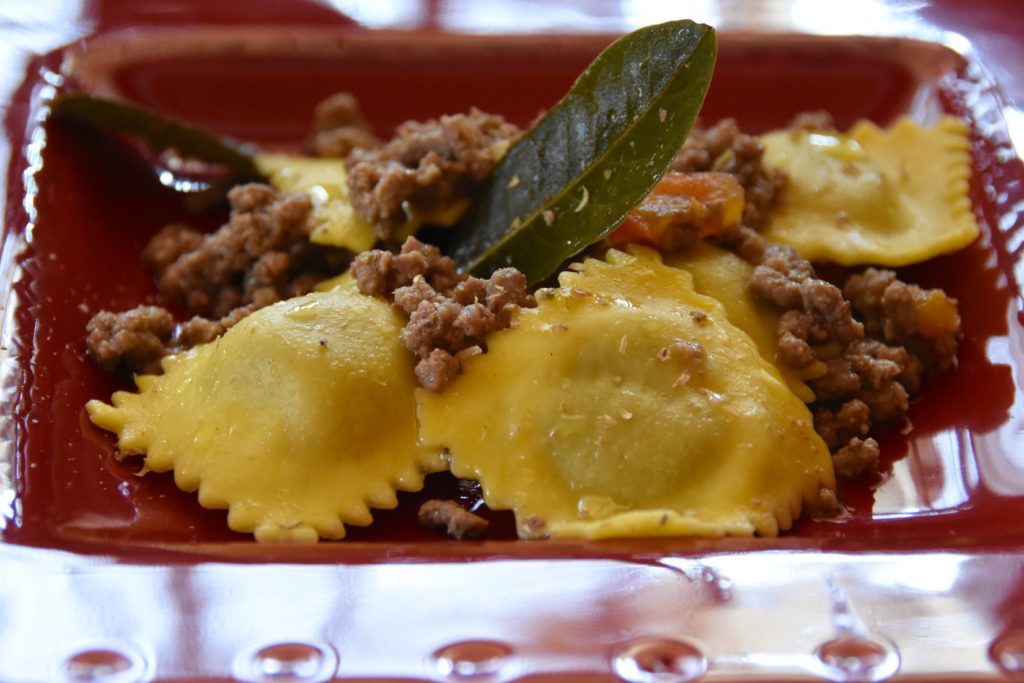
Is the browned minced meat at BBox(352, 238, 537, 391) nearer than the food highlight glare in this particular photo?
No

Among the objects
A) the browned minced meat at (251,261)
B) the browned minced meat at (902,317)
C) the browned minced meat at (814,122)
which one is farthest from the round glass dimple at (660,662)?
the browned minced meat at (814,122)

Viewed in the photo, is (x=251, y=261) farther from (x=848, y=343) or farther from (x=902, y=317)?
(x=902, y=317)

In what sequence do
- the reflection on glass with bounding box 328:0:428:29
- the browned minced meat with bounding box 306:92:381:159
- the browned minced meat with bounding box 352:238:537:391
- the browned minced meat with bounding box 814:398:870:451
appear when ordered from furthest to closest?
the reflection on glass with bounding box 328:0:428:29 < the browned minced meat with bounding box 306:92:381:159 < the browned minced meat with bounding box 814:398:870:451 < the browned minced meat with bounding box 352:238:537:391

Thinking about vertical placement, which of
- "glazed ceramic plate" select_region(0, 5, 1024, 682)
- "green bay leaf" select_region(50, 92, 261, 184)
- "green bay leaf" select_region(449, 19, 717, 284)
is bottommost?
"glazed ceramic plate" select_region(0, 5, 1024, 682)

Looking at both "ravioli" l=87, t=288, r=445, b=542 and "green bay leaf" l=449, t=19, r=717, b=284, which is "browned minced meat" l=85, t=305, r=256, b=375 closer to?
"ravioli" l=87, t=288, r=445, b=542

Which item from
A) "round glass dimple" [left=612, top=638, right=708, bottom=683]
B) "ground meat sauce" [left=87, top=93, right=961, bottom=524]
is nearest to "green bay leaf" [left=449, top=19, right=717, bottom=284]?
"ground meat sauce" [left=87, top=93, right=961, bottom=524]

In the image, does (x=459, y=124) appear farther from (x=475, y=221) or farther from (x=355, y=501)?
(x=355, y=501)

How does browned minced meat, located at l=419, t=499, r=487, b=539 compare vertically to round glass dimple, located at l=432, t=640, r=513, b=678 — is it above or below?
above

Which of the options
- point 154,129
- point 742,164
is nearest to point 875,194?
point 742,164
